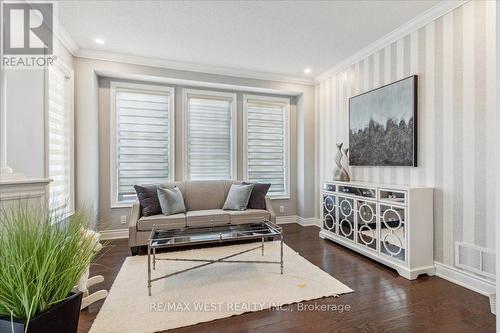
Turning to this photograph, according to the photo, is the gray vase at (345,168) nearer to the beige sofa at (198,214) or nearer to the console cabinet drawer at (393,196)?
the console cabinet drawer at (393,196)

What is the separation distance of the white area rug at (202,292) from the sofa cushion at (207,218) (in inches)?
23.4

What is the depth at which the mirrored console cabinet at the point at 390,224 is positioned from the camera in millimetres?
2566

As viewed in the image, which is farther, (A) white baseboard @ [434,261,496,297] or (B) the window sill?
(B) the window sill

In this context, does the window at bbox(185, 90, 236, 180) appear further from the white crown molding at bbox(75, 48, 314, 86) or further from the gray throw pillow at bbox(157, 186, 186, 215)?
the gray throw pillow at bbox(157, 186, 186, 215)

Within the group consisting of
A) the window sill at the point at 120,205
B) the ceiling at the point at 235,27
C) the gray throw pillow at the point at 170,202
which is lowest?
the window sill at the point at 120,205

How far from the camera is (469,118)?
2.35 m

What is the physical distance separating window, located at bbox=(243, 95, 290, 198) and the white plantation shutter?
1.44 meters

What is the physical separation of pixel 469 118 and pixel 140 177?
4325 mm

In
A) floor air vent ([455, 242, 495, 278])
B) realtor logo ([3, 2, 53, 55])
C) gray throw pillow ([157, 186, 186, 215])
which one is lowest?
floor air vent ([455, 242, 495, 278])

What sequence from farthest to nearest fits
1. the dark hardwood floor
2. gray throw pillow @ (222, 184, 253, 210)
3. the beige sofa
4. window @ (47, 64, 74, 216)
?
1. gray throw pillow @ (222, 184, 253, 210)
2. the beige sofa
3. window @ (47, 64, 74, 216)
4. the dark hardwood floor

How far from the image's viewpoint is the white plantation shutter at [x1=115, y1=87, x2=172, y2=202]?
402cm

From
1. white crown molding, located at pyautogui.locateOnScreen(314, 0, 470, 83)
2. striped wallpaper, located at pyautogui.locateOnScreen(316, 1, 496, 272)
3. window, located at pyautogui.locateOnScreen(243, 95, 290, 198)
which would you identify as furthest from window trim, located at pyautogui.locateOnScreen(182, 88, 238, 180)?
striped wallpaper, located at pyautogui.locateOnScreen(316, 1, 496, 272)

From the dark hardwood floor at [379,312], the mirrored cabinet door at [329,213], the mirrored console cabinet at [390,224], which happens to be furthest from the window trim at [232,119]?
the dark hardwood floor at [379,312]

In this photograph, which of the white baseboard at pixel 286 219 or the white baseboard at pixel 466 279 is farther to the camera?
the white baseboard at pixel 286 219
